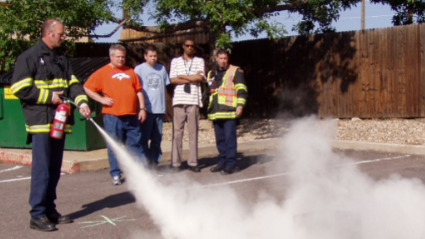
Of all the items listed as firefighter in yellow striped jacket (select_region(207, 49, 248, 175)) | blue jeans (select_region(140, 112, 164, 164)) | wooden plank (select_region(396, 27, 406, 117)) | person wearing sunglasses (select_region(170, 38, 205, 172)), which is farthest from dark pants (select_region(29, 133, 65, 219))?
wooden plank (select_region(396, 27, 406, 117))

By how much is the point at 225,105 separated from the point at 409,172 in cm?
285

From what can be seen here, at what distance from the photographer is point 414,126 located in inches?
426

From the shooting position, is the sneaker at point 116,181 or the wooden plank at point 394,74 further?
the wooden plank at point 394,74

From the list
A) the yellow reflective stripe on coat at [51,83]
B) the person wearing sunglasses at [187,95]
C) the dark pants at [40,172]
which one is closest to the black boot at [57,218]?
the dark pants at [40,172]

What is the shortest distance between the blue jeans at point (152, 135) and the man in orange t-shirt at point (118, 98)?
1.35 ft

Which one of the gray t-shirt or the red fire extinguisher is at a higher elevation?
the gray t-shirt

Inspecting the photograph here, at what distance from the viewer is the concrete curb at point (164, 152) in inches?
309

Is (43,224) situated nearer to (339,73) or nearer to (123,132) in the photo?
(123,132)

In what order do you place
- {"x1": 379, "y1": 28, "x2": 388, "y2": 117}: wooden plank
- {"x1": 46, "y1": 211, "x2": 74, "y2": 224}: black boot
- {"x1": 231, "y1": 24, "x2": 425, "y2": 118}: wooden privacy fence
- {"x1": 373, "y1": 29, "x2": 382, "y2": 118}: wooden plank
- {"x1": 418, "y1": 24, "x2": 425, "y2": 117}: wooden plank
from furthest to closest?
{"x1": 373, "y1": 29, "x2": 382, "y2": 118}: wooden plank → {"x1": 379, "y1": 28, "x2": 388, "y2": 117}: wooden plank → {"x1": 231, "y1": 24, "x2": 425, "y2": 118}: wooden privacy fence → {"x1": 418, "y1": 24, "x2": 425, "y2": 117}: wooden plank → {"x1": 46, "y1": 211, "x2": 74, "y2": 224}: black boot

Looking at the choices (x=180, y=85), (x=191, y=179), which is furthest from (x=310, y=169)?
(x=180, y=85)

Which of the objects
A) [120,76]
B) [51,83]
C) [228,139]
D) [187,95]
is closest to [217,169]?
[228,139]

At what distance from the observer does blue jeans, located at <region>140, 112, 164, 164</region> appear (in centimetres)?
723

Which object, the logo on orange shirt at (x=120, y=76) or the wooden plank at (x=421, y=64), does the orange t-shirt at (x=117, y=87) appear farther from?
the wooden plank at (x=421, y=64)

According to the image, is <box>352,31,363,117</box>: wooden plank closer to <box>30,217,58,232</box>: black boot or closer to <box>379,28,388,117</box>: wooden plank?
<box>379,28,388,117</box>: wooden plank
